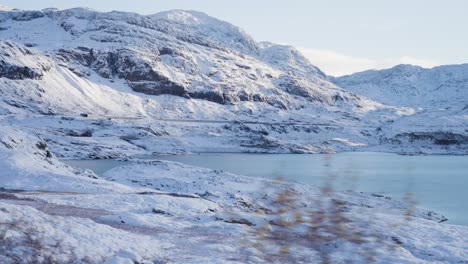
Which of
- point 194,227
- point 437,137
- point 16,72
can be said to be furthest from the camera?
point 16,72

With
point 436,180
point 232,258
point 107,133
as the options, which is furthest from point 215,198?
point 107,133

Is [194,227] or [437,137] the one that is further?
[437,137]

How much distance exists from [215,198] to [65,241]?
23119mm

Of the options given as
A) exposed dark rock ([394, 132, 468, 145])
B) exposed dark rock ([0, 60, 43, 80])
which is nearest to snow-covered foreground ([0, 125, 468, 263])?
exposed dark rock ([0, 60, 43, 80])

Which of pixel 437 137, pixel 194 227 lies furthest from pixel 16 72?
pixel 194 227

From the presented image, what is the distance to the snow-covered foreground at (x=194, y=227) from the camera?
700cm

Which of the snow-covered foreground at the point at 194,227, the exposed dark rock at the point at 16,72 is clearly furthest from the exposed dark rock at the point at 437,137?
the snow-covered foreground at the point at 194,227

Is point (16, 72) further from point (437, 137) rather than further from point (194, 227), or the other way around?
point (194, 227)

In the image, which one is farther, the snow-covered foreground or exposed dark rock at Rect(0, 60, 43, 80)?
exposed dark rock at Rect(0, 60, 43, 80)

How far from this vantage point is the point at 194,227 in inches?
878

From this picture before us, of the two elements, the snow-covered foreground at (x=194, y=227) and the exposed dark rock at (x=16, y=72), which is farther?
the exposed dark rock at (x=16, y=72)

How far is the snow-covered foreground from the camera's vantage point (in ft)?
23.0

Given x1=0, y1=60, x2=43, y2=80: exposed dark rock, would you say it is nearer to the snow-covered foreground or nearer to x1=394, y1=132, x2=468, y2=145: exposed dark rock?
x1=394, y1=132, x2=468, y2=145: exposed dark rock

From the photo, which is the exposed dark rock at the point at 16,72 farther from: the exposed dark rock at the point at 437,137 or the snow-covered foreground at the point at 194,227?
the snow-covered foreground at the point at 194,227
